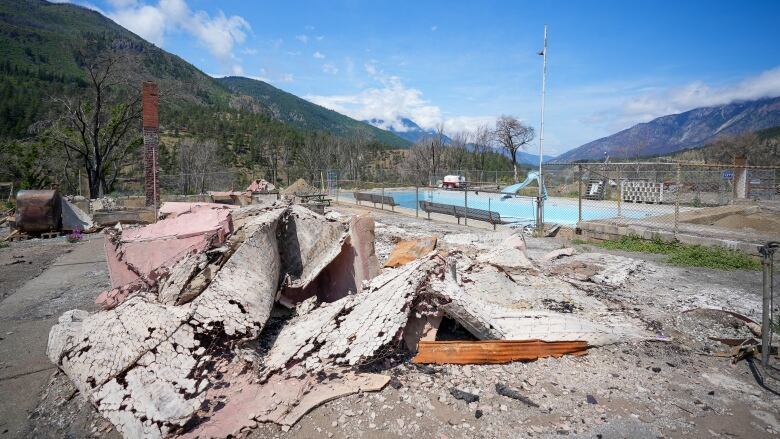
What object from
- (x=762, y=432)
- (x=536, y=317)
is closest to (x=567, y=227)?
(x=536, y=317)

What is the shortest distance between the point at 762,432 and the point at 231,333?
3.88m

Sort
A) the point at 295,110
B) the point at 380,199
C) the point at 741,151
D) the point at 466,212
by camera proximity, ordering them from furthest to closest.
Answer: the point at 295,110, the point at 741,151, the point at 380,199, the point at 466,212

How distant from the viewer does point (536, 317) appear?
4148 mm

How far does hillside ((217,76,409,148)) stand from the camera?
145000 millimetres

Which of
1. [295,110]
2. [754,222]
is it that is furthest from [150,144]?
[295,110]

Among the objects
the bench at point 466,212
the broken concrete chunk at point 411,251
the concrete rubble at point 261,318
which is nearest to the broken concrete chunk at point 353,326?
the concrete rubble at point 261,318

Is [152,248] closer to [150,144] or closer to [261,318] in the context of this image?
[261,318]

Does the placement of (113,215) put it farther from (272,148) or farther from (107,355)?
(272,148)

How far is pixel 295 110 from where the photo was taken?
15600 centimetres

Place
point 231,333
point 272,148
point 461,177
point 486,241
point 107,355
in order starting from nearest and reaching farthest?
point 107,355 < point 231,333 < point 486,241 < point 461,177 < point 272,148

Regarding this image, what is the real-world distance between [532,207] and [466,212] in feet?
14.8

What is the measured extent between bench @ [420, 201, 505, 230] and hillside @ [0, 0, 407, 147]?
1487 centimetres

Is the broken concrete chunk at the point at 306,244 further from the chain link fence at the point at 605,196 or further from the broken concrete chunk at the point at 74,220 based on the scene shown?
the broken concrete chunk at the point at 74,220

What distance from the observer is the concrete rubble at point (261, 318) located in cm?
286
